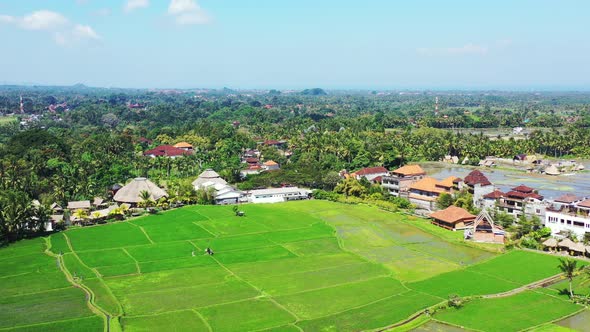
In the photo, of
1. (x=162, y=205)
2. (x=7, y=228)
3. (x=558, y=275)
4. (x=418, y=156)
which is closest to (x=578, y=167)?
(x=418, y=156)

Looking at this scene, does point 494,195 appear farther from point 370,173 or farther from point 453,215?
point 370,173

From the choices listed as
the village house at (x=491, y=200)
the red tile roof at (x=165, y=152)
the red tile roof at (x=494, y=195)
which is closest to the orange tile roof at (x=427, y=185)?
the village house at (x=491, y=200)

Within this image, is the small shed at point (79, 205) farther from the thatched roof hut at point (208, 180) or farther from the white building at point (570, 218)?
the white building at point (570, 218)

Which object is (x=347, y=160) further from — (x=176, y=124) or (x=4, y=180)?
(x=176, y=124)

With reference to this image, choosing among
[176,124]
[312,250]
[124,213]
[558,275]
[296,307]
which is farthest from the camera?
[176,124]

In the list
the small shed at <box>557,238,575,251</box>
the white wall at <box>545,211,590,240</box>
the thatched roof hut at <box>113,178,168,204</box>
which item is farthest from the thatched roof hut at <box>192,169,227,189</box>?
the small shed at <box>557,238,575,251</box>

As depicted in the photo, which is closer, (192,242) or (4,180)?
(192,242)
